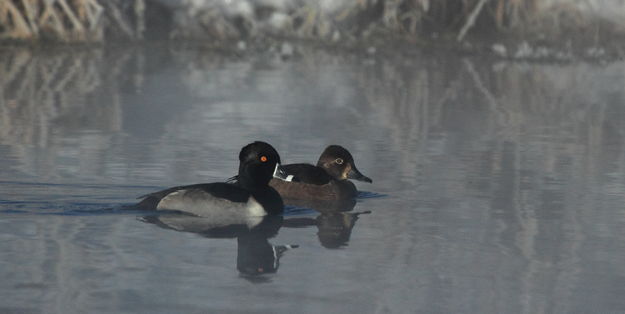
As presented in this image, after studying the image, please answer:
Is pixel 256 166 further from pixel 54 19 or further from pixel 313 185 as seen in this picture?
pixel 54 19

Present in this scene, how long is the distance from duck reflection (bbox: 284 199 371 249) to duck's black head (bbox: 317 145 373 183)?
0.38 meters

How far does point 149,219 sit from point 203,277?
1.98 m

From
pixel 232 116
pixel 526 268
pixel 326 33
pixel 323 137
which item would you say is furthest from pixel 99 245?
pixel 326 33

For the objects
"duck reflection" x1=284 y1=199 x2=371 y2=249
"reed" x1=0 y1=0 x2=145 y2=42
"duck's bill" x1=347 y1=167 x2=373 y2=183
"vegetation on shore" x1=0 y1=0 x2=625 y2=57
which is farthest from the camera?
"vegetation on shore" x1=0 y1=0 x2=625 y2=57

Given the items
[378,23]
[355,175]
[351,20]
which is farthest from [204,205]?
[378,23]

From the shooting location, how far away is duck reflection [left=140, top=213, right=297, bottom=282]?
7.05 meters

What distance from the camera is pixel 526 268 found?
23.6 ft

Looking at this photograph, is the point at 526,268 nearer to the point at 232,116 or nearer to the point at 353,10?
the point at 232,116

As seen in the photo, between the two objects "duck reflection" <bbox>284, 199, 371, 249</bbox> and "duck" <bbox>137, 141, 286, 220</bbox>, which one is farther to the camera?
"duck" <bbox>137, 141, 286, 220</bbox>

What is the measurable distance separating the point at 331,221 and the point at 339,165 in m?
1.54

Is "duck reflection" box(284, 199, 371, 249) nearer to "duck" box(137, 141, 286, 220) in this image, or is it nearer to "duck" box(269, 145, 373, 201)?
"duck" box(269, 145, 373, 201)

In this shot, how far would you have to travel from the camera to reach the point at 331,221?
8961 millimetres

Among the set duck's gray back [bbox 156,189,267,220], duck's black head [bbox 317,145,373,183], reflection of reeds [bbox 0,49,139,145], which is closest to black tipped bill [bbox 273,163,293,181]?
duck's gray back [bbox 156,189,267,220]

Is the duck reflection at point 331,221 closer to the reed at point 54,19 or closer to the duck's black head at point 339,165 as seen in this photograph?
the duck's black head at point 339,165
